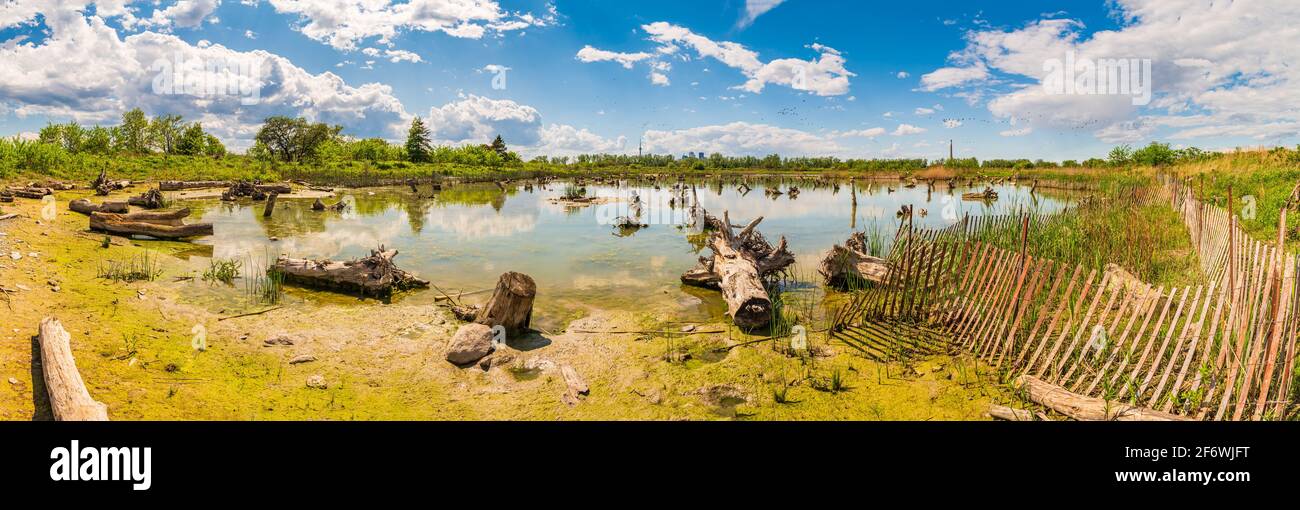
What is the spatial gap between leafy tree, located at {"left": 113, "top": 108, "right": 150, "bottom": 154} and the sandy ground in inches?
2804

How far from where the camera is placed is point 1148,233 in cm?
1069

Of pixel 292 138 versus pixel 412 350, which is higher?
pixel 292 138

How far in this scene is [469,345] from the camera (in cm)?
634

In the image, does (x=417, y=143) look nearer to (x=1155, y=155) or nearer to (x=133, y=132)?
(x=133, y=132)

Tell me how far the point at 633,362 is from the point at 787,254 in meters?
5.65

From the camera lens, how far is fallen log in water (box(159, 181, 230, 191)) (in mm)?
30047

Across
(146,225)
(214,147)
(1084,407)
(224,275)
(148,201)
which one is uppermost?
(214,147)

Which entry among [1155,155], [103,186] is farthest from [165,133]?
[1155,155]

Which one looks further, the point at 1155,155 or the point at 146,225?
the point at 1155,155

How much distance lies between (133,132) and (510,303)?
7855 cm

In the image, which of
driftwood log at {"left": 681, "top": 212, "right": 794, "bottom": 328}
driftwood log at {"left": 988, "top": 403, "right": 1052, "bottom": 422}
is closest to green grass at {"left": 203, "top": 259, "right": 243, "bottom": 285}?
driftwood log at {"left": 681, "top": 212, "right": 794, "bottom": 328}

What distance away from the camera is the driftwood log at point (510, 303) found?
23.4 feet
